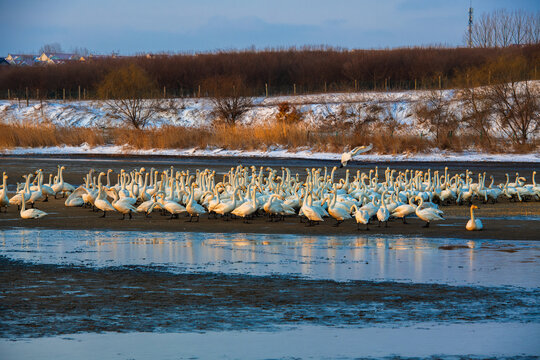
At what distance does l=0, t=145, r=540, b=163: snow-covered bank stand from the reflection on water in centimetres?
2102

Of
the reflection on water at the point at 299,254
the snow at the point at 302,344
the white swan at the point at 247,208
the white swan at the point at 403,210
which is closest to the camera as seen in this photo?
the snow at the point at 302,344

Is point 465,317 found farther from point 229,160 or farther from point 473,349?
point 229,160

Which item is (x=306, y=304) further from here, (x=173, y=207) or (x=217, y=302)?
(x=173, y=207)

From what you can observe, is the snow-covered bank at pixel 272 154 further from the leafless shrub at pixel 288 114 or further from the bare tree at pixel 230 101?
the leafless shrub at pixel 288 114

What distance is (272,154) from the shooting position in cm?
3747

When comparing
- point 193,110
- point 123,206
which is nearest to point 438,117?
point 123,206

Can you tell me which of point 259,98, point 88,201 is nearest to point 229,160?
point 88,201

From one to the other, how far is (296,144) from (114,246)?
2632 centimetres

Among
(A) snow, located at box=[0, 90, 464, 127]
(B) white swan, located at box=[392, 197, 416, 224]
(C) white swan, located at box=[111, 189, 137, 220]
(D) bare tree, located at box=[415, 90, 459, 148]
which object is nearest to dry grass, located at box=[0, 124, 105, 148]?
(D) bare tree, located at box=[415, 90, 459, 148]

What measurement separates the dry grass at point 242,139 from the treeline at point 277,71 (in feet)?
95.2

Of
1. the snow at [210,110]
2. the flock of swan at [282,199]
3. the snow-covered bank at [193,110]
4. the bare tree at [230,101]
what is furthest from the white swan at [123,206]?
the snow-covered bank at [193,110]

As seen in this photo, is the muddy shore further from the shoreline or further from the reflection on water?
the shoreline

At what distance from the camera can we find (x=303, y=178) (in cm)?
2670

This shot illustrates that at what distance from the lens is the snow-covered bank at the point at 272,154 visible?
33.5m
